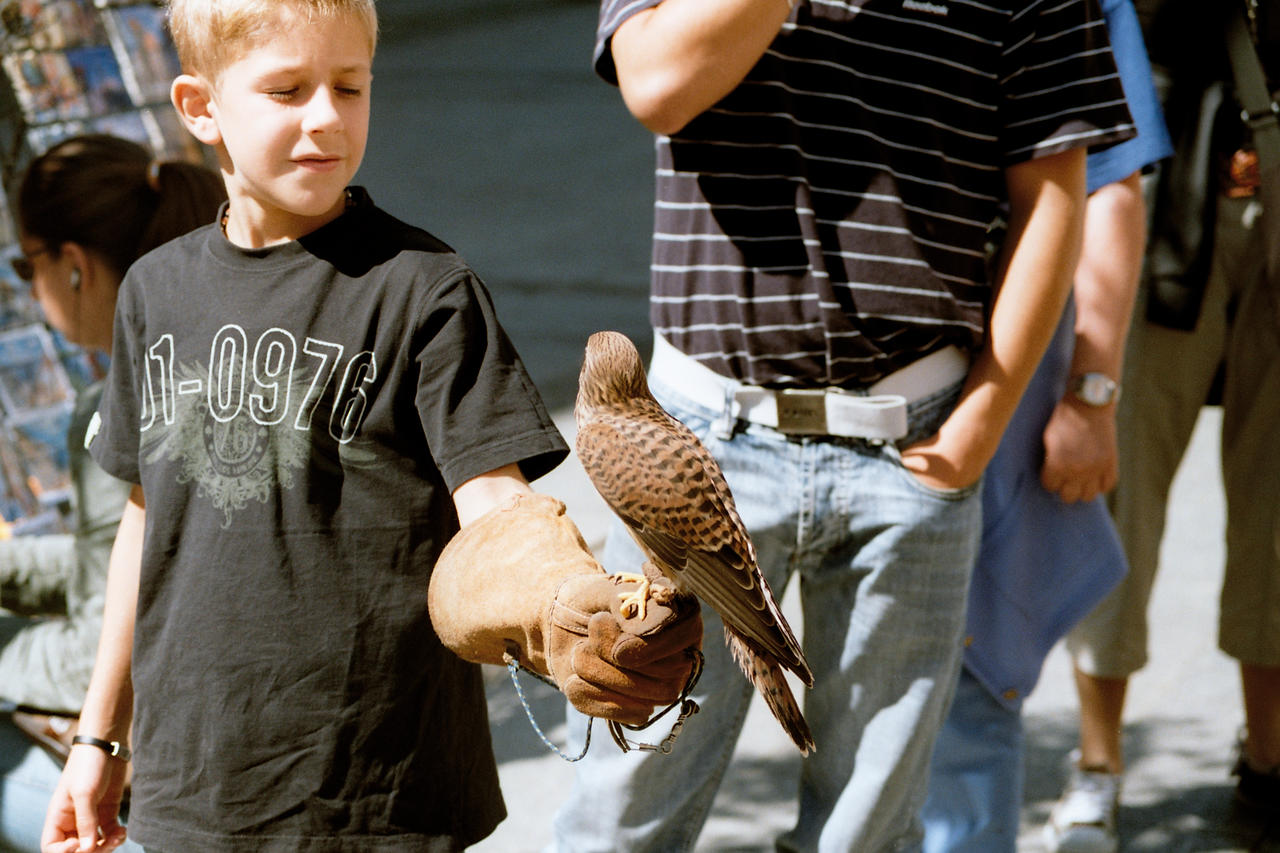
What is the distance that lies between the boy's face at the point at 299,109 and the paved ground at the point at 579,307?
2.43 m

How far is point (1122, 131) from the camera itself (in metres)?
2.19

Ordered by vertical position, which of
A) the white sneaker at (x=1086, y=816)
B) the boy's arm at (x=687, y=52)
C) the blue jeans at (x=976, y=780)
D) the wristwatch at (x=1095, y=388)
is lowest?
the white sneaker at (x=1086, y=816)

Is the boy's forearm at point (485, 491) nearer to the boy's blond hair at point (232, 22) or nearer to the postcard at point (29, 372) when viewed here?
the boy's blond hair at point (232, 22)

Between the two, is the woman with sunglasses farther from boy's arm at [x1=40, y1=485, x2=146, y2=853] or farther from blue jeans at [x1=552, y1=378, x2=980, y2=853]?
blue jeans at [x1=552, y1=378, x2=980, y2=853]

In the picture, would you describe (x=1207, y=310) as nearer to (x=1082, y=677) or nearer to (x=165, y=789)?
(x=1082, y=677)

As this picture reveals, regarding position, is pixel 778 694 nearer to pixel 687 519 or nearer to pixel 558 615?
pixel 687 519

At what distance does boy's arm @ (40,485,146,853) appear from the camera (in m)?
1.91

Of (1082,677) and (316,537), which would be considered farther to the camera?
(1082,677)

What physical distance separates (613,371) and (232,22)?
25.3 inches

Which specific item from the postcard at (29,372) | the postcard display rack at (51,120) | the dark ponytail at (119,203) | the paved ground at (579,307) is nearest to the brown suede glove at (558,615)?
the dark ponytail at (119,203)

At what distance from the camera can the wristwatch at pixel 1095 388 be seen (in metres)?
2.67

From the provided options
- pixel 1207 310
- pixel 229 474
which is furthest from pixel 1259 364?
pixel 229 474

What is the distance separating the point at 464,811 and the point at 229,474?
0.57 meters

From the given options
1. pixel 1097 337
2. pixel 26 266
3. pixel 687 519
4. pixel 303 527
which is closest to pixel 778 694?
pixel 687 519
